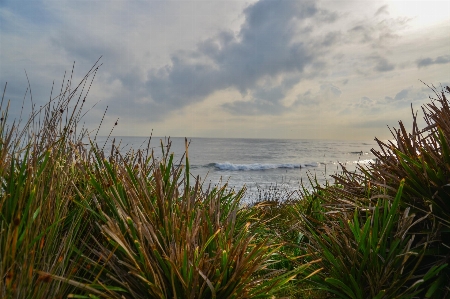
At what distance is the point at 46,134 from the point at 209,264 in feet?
6.12

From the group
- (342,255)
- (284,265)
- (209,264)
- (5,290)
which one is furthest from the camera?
(284,265)

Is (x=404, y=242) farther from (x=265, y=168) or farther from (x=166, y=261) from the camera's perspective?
(x=265, y=168)

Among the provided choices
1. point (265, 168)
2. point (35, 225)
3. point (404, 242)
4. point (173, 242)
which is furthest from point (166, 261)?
point (265, 168)

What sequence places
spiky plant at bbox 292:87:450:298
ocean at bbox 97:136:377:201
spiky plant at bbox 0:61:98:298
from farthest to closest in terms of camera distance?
ocean at bbox 97:136:377:201 < spiky plant at bbox 292:87:450:298 < spiky plant at bbox 0:61:98:298

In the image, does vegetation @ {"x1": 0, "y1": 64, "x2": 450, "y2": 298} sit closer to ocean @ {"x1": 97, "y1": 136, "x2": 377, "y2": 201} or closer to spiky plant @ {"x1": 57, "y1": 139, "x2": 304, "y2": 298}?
spiky plant @ {"x1": 57, "y1": 139, "x2": 304, "y2": 298}

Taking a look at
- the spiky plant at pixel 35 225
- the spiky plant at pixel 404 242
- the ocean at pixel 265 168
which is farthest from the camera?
the ocean at pixel 265 168

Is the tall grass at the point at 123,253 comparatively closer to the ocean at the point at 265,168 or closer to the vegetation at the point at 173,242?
the vegetation at the point at 173,242

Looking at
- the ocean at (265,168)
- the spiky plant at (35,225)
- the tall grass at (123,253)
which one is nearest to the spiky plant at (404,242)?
the tall grass at (123,253)

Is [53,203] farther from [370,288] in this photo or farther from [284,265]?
[284,265]

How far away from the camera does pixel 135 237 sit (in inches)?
77.9

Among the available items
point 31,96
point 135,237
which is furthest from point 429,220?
point 31,96

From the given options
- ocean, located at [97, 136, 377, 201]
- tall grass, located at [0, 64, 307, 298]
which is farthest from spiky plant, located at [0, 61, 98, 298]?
ocean, located at [97, 136, 377, 201]

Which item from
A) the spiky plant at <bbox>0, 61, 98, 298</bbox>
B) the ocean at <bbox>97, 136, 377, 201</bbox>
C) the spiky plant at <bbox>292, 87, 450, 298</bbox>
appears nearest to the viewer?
the spiky plant at <bbox>0, 61, 98, 298</bbox>

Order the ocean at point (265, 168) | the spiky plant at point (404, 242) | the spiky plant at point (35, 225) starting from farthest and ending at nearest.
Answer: the ocean at point (265, 168), the spiky plant at point (404, 242), the spiky plant at point (35, 225)
